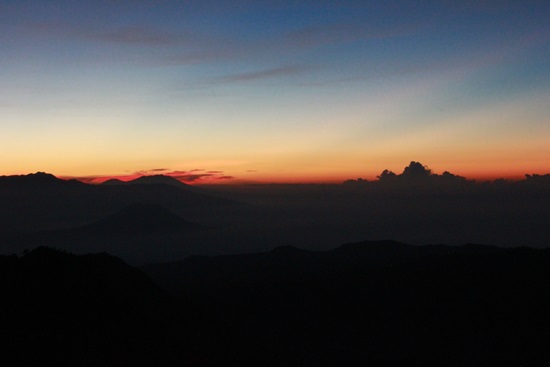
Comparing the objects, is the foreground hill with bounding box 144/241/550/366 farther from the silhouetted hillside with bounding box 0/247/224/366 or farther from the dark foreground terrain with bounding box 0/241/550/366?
the silhouetted hillside with bounding box 0/247/224/366

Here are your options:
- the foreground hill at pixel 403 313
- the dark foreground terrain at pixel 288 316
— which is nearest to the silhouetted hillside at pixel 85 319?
the dark foreground terrain at pixel 288 316

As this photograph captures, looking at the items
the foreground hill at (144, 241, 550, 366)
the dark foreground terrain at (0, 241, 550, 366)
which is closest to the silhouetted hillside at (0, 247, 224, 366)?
the dark foreground terrain at (0, 241, 550, 366)

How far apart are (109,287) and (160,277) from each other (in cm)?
6541

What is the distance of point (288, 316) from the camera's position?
53.0 meters

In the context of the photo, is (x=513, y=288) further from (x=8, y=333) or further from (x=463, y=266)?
(x=8, y=333)

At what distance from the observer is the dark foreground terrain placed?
1184 inches

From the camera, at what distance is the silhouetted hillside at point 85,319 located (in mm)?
27172

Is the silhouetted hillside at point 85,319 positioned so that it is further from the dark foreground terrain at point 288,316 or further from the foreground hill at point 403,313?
the foreground hill at point 403,313

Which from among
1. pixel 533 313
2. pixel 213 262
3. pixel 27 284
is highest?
pixel 27 284

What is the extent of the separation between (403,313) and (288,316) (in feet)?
43.7

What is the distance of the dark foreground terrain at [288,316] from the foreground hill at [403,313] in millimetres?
137

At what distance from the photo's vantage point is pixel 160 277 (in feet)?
331

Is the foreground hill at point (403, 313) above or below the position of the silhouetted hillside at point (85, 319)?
below

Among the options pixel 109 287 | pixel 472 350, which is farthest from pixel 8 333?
pixel 472 350
